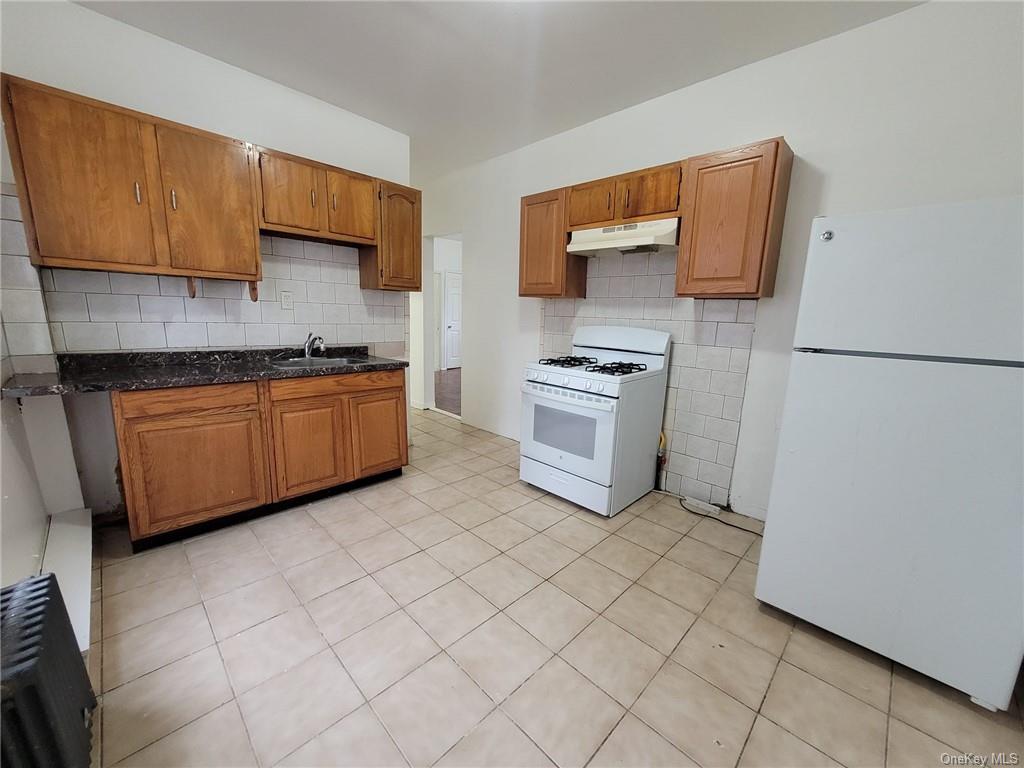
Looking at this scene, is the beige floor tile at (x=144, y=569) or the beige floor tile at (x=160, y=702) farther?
the beige floor tile at (x=144, y=569)

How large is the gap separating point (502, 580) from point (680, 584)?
0.87 metres

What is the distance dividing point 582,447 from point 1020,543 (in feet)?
5.63

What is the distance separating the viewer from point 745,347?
242cm

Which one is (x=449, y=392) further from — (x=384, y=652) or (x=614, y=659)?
(x=614, y=659)

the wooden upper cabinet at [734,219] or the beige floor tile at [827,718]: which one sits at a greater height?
the wooden upper cabinet at [734,219]

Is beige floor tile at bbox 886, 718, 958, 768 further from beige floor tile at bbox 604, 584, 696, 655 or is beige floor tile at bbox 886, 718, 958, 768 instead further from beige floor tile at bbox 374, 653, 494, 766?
beige floor tile at bbox 374, 653, 494, 766

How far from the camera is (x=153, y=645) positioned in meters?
1.49

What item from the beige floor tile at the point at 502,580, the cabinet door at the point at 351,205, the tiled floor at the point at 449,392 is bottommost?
the beige floor tile at the point at 502,580

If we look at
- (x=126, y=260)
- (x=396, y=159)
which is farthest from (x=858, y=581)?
(x=396, y=159)

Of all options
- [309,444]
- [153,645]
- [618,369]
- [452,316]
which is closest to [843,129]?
[618,369]

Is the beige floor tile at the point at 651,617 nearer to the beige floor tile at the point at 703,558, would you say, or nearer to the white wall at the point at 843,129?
the beige floor tile at the point at 703,558

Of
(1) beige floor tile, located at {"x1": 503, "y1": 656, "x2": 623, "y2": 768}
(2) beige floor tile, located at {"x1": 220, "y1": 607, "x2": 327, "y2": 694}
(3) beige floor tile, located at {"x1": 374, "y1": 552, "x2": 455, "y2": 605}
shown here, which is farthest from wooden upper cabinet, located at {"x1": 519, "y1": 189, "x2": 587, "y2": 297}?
(2) beige floor tile, located at {"x1": 220, "y1": 607, "x2": 327, "y2": 694}

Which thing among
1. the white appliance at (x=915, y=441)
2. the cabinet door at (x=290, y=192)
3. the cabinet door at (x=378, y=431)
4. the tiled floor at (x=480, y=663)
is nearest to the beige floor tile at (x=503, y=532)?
the tiled floor at (x=480, y=663)

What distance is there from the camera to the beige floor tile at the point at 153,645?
1.39 m
